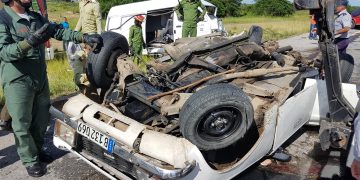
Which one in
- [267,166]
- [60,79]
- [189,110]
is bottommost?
[267,166]

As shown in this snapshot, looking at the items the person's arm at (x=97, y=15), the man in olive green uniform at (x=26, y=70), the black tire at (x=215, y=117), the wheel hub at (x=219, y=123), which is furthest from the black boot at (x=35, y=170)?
the person's arm at (x=97, y=15)

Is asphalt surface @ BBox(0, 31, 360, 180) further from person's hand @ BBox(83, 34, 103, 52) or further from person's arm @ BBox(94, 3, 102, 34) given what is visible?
person's arm @ BBox(94, 3, 102, 34)

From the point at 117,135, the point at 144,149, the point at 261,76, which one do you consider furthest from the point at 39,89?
the point at 261,76

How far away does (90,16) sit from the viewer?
789 centimetres

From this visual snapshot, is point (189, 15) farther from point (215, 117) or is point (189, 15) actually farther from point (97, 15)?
point (215, 117)

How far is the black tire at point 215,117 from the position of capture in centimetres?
281

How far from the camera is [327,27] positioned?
3.46m

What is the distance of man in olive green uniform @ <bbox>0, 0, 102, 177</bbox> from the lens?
11.1 feet

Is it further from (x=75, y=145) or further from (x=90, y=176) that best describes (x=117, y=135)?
(x=90, y=176)

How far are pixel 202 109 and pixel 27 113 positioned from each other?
1.97 meters

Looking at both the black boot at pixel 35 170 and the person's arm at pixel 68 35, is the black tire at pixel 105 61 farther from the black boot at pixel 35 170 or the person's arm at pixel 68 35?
the black boot at pixel 35 170

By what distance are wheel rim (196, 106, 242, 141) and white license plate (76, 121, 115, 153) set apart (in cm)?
73

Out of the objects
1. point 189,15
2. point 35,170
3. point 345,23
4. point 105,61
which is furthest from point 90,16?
point 345,23

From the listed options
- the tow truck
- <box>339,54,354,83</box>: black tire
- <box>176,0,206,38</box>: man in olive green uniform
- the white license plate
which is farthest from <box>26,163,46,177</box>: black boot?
<box>176,0,206,38</box>: man in olive green uniform
